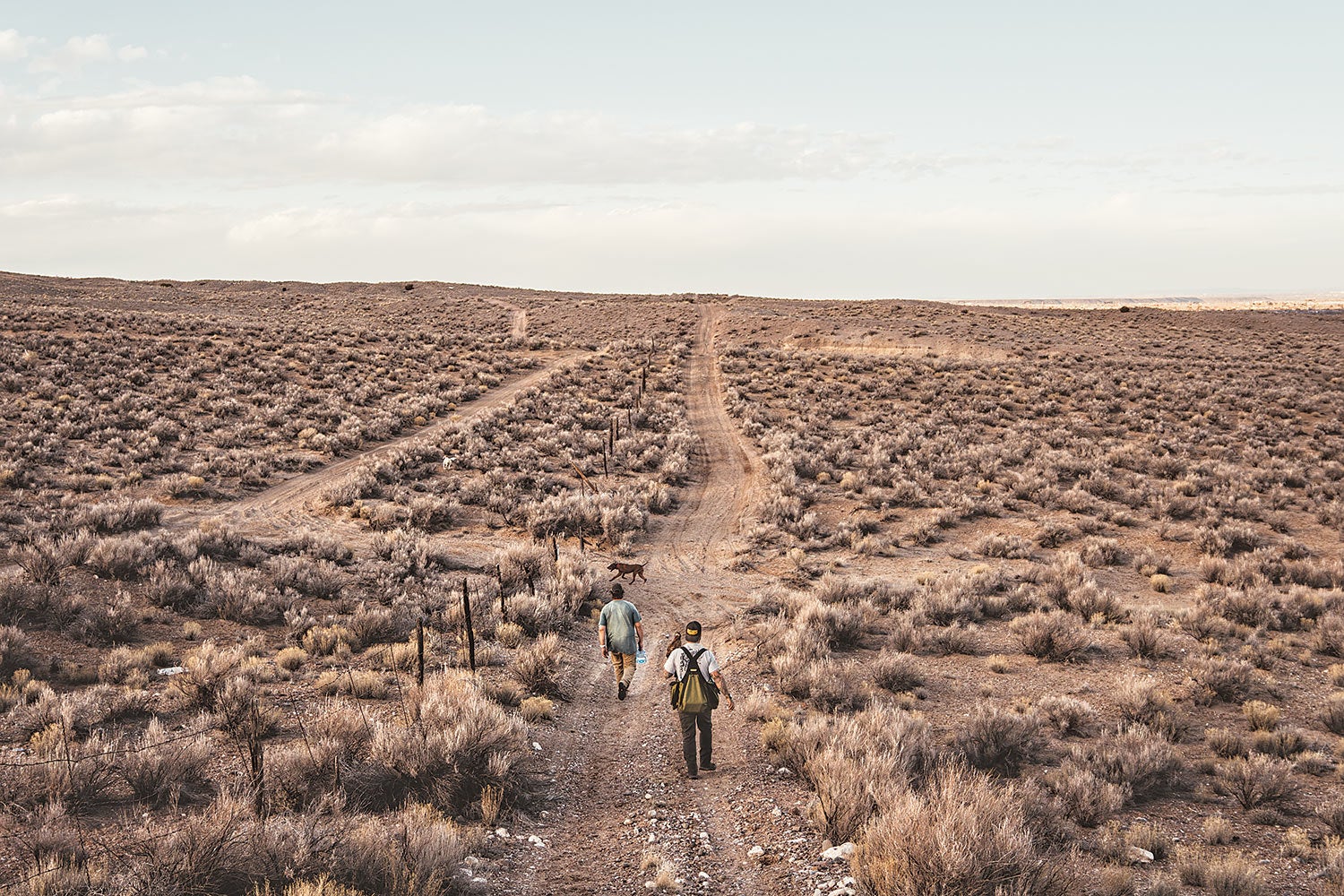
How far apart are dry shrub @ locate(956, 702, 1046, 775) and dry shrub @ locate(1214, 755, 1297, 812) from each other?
6.03 ft

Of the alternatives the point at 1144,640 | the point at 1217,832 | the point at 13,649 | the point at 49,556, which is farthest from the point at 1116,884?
the point at 49,556

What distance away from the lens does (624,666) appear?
1035cm

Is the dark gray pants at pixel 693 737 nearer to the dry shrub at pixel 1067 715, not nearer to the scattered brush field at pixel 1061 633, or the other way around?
the scattered brush field at pixel 1061 633

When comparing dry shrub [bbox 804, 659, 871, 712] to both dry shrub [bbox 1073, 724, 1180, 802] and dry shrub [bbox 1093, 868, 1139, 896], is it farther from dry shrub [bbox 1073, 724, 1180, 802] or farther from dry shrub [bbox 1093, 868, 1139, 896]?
dry shrub [bbox 1093, 868, 1139, 896]

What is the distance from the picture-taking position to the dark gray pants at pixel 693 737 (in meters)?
7.83

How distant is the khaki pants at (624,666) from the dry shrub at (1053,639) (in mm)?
6689

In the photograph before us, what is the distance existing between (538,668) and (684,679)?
9.93 ft

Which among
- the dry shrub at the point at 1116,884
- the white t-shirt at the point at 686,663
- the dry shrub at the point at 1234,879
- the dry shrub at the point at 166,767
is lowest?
the dry shrub at the point at 1234,879

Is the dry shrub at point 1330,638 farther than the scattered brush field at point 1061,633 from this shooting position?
Yes

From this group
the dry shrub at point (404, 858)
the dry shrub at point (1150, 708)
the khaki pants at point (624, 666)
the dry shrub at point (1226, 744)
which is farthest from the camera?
the khaki pants at point (624, 666)

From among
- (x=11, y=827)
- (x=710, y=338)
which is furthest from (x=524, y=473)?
(x=710, y=338)

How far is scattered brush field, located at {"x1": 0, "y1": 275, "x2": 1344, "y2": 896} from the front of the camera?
6.06 m

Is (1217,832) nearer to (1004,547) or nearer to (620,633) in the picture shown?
(620,633)

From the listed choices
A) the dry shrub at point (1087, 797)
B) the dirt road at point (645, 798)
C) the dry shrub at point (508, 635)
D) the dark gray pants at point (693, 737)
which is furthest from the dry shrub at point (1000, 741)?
the dry shrub at point (508, 635)
